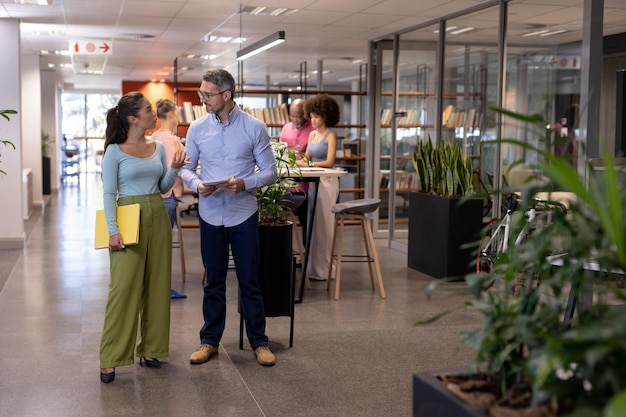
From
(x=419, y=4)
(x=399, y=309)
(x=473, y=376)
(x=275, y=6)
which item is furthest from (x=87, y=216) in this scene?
(x=473, y=376)

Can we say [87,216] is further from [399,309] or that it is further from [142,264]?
[142,264]

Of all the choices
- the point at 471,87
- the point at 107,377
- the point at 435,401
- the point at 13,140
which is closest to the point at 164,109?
the point at 107,377

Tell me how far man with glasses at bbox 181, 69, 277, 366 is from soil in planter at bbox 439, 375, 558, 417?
2542mm

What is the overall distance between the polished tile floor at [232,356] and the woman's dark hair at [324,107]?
156 centimetres

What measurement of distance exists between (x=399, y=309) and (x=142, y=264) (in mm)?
2506

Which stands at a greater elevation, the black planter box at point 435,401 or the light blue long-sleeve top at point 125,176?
the light blue long-sleeve top at point 125,176

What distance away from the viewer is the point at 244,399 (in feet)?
12.9

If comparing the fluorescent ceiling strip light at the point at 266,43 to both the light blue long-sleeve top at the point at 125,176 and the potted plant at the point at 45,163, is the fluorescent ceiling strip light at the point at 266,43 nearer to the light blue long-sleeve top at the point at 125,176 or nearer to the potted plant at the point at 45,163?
the light blue long-sleeve top at the point at 125,176

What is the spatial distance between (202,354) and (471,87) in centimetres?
487

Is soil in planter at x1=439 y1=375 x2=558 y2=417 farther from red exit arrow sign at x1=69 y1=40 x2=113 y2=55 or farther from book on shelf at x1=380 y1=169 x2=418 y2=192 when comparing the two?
red exit arrow sign at x1=69 y1=40 x2=113 y2=55

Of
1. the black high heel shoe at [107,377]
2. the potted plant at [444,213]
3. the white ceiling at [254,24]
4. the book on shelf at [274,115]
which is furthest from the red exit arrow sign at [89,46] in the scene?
the black high heel shoe at [107,377]

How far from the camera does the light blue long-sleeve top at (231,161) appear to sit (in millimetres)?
4410

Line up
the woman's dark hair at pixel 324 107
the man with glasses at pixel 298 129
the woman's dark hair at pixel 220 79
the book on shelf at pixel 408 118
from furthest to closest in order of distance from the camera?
1. the book on shelf at pixel 408 118
2. the man with glasses at pixel 298 129
3. the woman's dark hair at pixel 324 107
4. the woman's dark hair at pixel 220 79

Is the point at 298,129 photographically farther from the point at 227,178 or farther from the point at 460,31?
the point at 227,178
